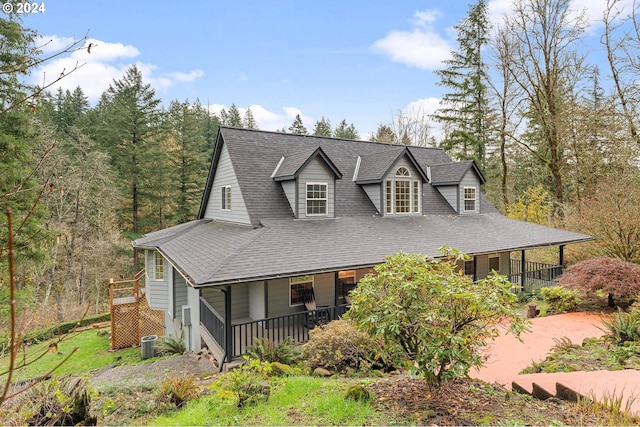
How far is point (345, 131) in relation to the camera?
5931cm

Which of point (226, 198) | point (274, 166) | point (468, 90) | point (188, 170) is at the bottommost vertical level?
point (226, 198)

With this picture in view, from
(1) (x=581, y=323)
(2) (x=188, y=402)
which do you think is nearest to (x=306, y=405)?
(2) (x=188, y=402)

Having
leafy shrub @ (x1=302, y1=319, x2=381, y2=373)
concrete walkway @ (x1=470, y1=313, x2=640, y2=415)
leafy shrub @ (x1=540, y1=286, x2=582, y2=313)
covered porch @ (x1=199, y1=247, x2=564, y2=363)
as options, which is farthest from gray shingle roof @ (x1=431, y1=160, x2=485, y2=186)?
leafy shrub @ (x1=302, y1=319, x2=381, y2=373)

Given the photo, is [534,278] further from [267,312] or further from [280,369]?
[280,369]

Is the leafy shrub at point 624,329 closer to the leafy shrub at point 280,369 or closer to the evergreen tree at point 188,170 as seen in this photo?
the leafy shrub at point 280,369

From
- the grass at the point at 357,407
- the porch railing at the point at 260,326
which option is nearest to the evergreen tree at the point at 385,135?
the porch railing at the point at 260,326

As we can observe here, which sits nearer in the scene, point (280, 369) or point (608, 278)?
point (280, 369)

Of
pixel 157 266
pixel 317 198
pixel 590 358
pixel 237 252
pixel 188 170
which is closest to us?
pixel 590 358

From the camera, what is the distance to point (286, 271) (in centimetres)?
919

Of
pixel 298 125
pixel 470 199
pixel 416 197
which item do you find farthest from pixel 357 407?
pixel 298 125

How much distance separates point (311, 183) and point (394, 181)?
13.7 feet

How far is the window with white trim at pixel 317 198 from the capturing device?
13656 millimetres

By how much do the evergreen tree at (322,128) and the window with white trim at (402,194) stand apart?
4051cm

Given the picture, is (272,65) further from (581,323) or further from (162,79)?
(581,323)
